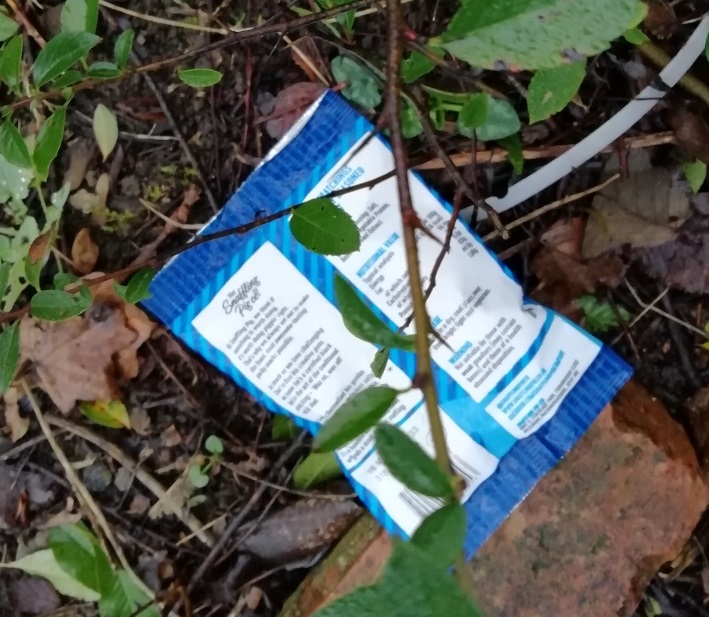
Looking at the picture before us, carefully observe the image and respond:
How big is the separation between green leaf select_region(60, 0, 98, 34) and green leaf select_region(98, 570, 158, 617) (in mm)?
665

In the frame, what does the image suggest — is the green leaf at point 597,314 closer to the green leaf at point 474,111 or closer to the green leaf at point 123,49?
the green leaf at point 474,111

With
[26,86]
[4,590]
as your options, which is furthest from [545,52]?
[4,590]

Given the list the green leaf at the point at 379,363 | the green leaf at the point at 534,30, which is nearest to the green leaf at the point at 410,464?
the green leaf at the point at 379,363

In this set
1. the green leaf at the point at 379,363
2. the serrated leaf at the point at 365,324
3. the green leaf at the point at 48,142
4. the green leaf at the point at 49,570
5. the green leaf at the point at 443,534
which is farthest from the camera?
the green leaf at the point at 49,570

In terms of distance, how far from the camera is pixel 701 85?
96cm

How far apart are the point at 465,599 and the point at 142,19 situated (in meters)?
0.98

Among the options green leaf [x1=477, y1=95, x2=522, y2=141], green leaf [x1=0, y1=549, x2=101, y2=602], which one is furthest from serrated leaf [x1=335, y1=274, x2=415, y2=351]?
green leaf [x1=0, y1=549, x2=101, y2=602]

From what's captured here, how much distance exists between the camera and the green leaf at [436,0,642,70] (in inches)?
21.8

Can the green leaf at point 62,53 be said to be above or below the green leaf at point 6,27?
below

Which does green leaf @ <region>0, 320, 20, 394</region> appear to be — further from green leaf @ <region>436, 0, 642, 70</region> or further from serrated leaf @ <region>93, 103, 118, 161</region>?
green leaf @ <region>436, 0, 642, 70</region>

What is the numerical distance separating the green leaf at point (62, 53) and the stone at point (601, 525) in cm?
77

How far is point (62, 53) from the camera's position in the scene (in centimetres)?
72

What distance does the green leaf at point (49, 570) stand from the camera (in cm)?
105

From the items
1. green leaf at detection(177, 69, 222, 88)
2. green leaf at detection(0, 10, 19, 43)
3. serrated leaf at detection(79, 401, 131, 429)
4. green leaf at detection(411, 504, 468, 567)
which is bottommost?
green leaf at detection(411, 504, 468, 567)
